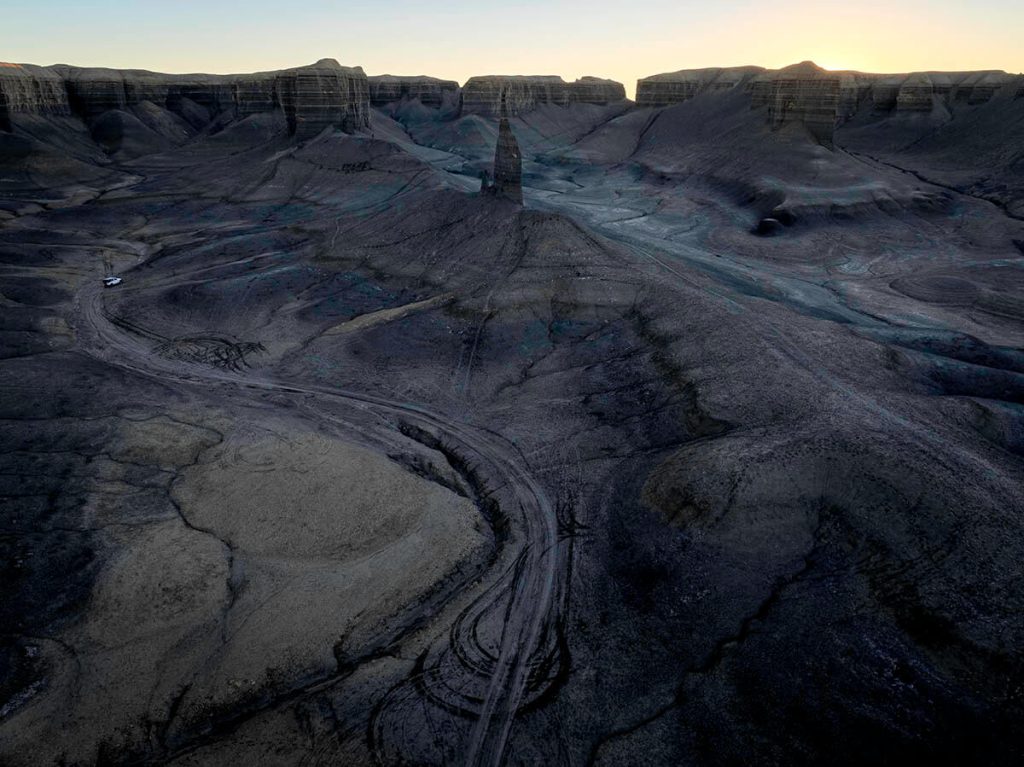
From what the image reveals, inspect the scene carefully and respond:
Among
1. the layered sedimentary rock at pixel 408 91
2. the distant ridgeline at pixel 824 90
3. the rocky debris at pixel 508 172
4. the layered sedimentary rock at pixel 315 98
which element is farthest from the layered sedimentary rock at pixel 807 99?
the layered sedimentary rock at pixel 408 91

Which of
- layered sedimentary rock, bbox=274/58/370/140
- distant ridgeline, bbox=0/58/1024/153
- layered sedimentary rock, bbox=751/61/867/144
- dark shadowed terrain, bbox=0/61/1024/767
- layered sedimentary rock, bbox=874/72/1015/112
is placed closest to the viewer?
dark shadowed terrain, bbox=0/61/1024/767

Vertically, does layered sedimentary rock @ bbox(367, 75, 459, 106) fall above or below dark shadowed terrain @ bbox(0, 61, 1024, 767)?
above

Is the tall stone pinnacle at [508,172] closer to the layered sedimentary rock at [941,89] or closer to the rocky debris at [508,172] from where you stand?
the rocky debris at [508,172]

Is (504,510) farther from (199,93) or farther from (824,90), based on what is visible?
(199,93)

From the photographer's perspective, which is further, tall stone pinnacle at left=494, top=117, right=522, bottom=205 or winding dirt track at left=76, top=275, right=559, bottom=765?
tall stone pinnacle at left=494, top=117, right=522, bottom=205

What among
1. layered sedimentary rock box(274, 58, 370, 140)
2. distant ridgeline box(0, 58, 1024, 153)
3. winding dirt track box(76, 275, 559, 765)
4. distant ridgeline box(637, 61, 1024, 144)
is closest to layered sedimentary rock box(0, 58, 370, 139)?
layered sedimentary rock box(274, 58, 370, 140)

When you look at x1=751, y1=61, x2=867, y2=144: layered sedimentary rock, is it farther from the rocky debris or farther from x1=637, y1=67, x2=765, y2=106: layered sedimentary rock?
the rocky debris

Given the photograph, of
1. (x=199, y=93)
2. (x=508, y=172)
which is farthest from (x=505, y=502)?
(x=199, y=93)
